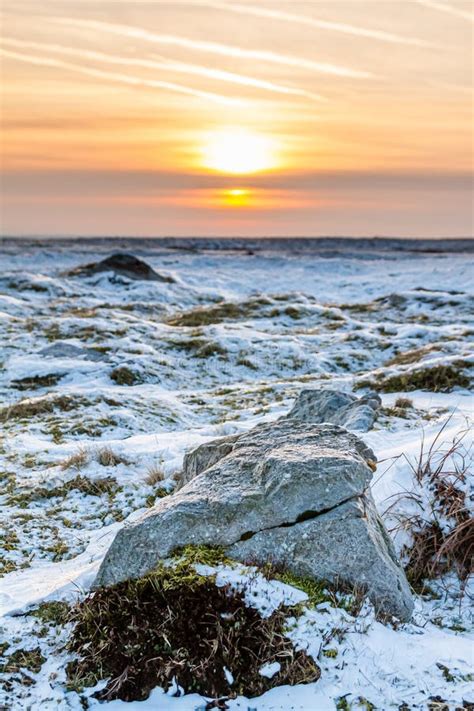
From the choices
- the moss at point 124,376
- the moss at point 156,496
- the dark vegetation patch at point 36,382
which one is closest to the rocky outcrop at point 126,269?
the moss at point 124,376

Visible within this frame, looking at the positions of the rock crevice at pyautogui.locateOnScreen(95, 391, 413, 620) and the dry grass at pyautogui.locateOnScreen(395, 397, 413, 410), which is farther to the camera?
the dry grass at pyautogui.locateOnScreen(395, 397, 413, 410)

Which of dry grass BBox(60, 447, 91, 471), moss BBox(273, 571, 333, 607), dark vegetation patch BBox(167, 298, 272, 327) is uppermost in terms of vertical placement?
dark vegetation patch BBox(167, 298, 272, 327)

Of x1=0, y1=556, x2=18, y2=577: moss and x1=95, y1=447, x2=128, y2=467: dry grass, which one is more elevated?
x1=95, y1=447, x2=128, y2=467: dry grass

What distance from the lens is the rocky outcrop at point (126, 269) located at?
34.4m

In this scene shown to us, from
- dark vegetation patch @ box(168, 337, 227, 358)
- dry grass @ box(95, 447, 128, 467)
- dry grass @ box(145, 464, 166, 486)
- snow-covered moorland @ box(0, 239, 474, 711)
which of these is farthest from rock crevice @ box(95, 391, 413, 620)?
dark vegetation patch @ box(168, 337, 227, 358)

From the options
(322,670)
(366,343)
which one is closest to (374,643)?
(322,670)

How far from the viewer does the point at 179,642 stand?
3.90m

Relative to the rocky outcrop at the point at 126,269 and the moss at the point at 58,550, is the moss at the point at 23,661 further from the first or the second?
the rocky outcrop at the point at 126,269

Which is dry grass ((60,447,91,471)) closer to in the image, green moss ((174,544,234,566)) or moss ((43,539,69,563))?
moss ((43,539,69,563))

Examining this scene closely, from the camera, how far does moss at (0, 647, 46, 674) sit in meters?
4.00

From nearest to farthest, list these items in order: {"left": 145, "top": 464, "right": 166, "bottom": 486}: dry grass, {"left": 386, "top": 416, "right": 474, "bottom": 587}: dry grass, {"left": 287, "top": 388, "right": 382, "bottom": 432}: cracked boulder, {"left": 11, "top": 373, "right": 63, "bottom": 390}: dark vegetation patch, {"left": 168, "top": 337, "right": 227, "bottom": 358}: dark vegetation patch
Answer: {"left": 386, "top": 416, "right": 474, "bottom": 587}: dry grass
{"left": 145, "top": 464, "right": 166, "bottom": 486}: dry grass
{"left": 287, "top": 388, "right": 382, "bottom": 432}: cracked boulder
{"left": 11, "top": 373, "right": 63, "bottom": 390}: dark vegetation patch
{"left": 168, "top": 337, "right": 227, "bottom": 358}: dark vegetation patch

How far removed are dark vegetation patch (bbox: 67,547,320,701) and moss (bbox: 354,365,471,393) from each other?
8.50 meters

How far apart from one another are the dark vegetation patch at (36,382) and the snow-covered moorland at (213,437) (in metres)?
0.04

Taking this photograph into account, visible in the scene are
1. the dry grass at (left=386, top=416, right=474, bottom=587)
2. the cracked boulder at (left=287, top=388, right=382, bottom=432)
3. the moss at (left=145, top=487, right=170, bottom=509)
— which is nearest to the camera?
the dry grass at (left=386, top=416, right=474, bottom=587)
